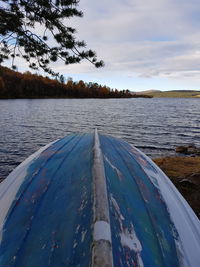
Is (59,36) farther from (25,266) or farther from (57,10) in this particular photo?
(25,266)

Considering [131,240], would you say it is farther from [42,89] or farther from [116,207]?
[42,89]

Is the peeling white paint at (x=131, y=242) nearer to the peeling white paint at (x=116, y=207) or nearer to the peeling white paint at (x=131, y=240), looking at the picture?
the peeling white paint at (x=131, y=240)

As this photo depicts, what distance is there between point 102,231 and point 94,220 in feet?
0.56

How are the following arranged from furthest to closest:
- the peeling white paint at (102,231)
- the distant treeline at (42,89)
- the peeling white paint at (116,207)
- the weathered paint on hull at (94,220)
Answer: the distant treeline at (42,89)
the peeling white paint at (116,207)
the weathered paint on hull at (94,220)
the peeling white paint at (102,231)

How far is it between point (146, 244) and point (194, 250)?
661 millimetres

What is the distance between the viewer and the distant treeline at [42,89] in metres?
105

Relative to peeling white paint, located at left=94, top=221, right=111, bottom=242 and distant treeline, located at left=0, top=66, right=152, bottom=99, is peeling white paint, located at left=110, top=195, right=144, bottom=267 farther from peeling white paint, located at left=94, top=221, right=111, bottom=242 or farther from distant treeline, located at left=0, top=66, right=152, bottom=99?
distant treeline, located at left=0, top=66, right=152, bottom=99

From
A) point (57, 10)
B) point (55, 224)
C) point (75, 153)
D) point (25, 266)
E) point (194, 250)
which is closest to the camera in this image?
point (25, 266)

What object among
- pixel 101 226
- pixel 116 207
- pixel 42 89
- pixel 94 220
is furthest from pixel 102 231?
pixel 42 89

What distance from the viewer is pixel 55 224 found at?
194 cm

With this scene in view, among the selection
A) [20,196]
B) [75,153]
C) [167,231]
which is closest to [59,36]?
[75,153]

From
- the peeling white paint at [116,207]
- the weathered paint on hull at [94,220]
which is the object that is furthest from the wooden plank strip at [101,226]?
the peeling white paint at [116,207]

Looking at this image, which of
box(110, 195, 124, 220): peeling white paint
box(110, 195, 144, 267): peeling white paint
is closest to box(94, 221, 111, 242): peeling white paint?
box(110, 195, 144, 267): peeling white paint

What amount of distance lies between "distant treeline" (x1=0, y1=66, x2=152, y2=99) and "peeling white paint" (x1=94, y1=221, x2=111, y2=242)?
87820 millimetres
